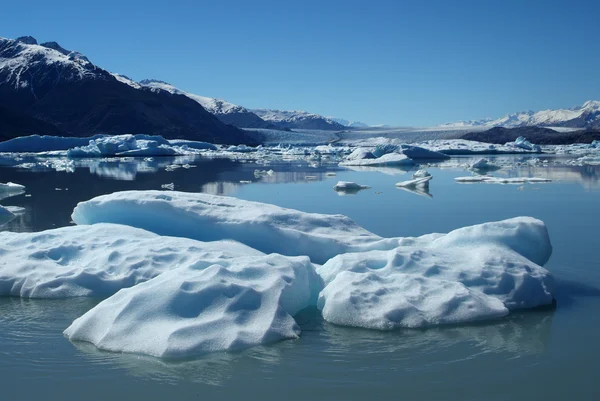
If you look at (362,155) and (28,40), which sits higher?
(28,40)

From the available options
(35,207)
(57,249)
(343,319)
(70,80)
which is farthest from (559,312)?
(70,80)

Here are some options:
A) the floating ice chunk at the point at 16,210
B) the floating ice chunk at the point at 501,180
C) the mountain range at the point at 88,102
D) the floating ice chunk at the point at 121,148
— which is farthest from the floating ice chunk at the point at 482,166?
the mountain range at the point at 88,102

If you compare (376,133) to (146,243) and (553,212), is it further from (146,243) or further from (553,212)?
(146,243)

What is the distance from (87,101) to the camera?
7456 centimetres

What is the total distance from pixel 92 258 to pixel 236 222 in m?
1.51

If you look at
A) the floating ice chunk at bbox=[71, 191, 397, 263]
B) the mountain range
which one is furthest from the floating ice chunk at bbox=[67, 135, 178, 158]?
the floating ice chunk at bbox=[71, 191, 397, 263]

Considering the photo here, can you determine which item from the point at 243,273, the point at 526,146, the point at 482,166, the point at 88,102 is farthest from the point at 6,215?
the point at 88,102

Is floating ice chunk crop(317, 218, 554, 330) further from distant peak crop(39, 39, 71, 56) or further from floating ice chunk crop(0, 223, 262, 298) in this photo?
distant peak crop(39, 39, 71, 56)

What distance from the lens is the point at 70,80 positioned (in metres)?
77.8

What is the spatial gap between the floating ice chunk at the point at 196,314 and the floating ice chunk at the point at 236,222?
5.06 ft

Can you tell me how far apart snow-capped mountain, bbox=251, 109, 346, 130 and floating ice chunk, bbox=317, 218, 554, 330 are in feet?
358

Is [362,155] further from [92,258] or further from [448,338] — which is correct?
[448,338]

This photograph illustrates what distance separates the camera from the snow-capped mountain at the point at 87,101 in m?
69.7

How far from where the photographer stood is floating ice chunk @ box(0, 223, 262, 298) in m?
4.99
